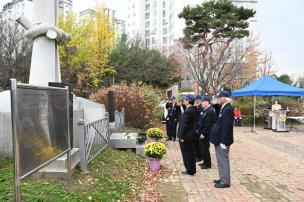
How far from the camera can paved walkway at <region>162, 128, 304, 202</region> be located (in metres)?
6.78

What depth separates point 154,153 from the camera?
845cm

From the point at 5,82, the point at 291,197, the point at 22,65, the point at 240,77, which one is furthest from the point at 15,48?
the point at 291,197

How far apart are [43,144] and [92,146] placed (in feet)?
11.2

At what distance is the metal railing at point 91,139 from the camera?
23.2 feet

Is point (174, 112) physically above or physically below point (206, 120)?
below

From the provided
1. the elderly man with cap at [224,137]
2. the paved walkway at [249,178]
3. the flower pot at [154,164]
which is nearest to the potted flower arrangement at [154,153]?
the flower pot at [154,164]

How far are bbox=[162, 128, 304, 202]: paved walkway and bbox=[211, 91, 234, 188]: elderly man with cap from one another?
0.25 metres

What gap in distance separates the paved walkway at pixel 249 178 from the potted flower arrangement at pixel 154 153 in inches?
17.9

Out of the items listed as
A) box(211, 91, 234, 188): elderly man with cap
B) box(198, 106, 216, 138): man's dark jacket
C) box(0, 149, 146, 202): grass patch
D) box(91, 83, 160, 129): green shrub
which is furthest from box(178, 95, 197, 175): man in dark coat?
box(91, 83, 160, 129): green shrub

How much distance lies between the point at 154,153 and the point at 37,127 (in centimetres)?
435

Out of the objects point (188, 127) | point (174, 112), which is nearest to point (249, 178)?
point (188, 127)

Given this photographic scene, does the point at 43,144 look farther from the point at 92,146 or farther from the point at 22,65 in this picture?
the point at 22,65

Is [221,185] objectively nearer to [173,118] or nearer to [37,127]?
[37,127]

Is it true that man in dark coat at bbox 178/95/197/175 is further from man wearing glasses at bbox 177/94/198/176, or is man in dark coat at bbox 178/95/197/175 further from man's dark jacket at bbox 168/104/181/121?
man's dark jacket at bbox 168/104/181/121
